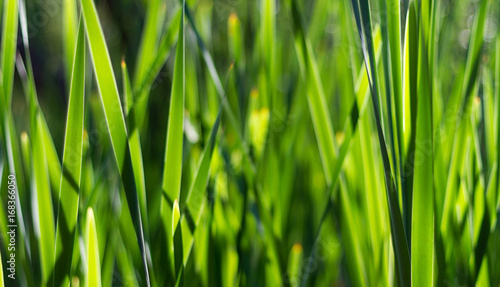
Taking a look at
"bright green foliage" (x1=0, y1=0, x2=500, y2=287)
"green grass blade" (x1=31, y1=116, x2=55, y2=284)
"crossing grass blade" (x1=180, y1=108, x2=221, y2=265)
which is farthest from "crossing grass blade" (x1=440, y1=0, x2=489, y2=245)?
"green grass blade" (x1=31, y1=116, x2=55, y2=284)

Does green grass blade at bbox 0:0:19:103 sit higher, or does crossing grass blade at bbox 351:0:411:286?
green grass blade at bbox 0:0:19:103

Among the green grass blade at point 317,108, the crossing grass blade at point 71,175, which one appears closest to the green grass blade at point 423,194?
the green grass blade at point 317,108

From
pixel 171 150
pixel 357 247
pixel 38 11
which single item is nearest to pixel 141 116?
pixel 171 150

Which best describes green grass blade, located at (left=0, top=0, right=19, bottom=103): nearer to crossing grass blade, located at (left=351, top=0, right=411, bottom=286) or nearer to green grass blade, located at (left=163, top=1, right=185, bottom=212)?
green grass blade, located at (left=163, top=1, right=185, bottom=212)

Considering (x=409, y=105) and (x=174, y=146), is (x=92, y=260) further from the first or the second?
(x=409, y=105)

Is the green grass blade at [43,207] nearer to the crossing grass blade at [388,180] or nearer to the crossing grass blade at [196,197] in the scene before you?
the crossing grass blade at [196,197]

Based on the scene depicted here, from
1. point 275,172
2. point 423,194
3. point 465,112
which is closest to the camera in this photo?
point 423,194

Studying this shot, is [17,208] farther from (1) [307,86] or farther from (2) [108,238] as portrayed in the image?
(1) [307,86]

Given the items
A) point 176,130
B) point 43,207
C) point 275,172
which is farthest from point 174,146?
point 275,172
